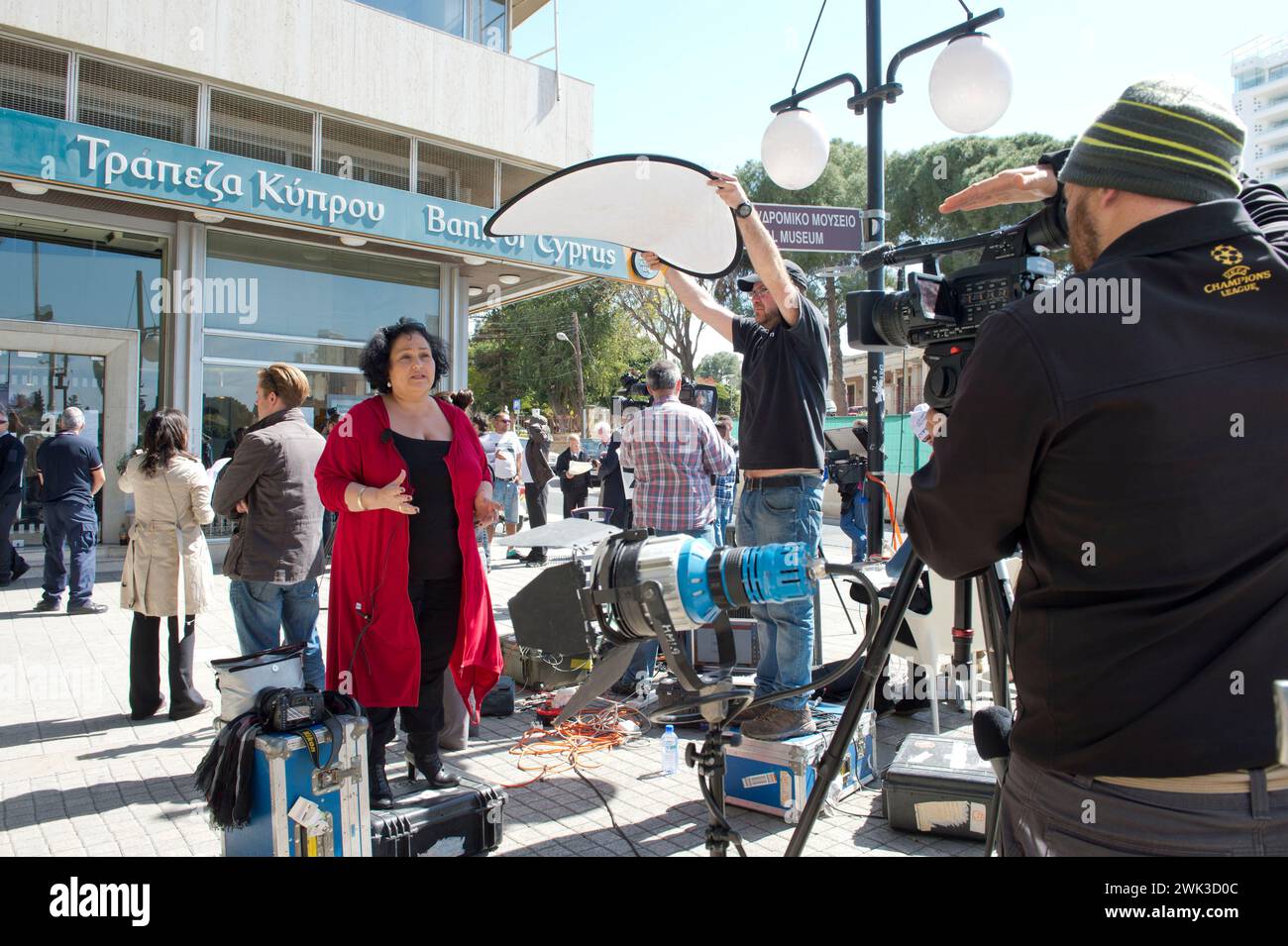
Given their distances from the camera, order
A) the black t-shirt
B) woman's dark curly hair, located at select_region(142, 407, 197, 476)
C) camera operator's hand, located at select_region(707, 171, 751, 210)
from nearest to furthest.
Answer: camera operator's hand, located at select_region(707, 171, 751, 210), the black t-shirt, woman's dark curly hair, located at select_region(142, 407, 197, 476)

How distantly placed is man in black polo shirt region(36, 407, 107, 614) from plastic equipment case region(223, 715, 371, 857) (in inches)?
256

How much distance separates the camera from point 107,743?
4.49 meters

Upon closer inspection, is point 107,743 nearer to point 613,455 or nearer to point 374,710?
point 374,710

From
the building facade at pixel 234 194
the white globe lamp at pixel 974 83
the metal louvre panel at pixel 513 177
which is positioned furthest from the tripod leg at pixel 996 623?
the metal louvre panel at pixel 513 177

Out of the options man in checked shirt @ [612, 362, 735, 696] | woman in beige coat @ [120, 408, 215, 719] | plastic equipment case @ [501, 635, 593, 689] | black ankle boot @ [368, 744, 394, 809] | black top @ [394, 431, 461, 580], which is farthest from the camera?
plastic equipment case @ [501, 635, 593, 689]

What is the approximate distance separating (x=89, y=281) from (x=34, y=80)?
2.35m

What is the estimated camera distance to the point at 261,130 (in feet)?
37.2

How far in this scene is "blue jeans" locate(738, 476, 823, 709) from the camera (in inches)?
140

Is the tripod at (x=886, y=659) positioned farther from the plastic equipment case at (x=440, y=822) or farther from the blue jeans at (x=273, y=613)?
the blue jeans at (x=273, y=613)

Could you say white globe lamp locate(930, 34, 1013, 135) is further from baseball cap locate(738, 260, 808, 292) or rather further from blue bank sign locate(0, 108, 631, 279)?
blue bank sign locate(0, 108, 631, 279)

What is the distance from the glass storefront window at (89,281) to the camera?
10.4 meters

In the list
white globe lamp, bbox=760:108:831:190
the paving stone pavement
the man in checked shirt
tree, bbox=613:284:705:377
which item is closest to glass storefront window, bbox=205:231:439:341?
the paving stone pavement

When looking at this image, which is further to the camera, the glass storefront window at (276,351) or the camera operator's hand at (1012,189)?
the glass storefront window at (276,351)
